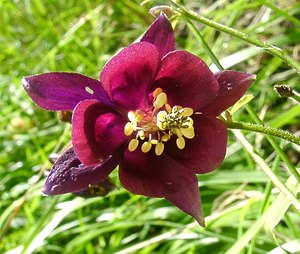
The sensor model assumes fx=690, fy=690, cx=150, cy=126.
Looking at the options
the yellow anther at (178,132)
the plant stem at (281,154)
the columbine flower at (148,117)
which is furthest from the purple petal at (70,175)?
the plant stem at (281,154)

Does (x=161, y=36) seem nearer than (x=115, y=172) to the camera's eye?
Yes

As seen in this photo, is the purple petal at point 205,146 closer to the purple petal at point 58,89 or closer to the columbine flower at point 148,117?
the columbine flower at point 148,117

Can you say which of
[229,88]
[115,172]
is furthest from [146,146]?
[115,172]

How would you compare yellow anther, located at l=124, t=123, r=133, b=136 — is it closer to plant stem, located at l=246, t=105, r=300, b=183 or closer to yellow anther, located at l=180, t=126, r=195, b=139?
yellow anther, located at l=180, t=126, r=195, b=139

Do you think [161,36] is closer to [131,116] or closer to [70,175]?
[131,116]

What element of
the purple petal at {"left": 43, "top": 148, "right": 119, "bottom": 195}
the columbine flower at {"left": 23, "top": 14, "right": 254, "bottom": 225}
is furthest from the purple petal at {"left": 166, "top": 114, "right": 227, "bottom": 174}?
the purple petal at {"left": 43, "top": 148, "right": 119, "bottom": 195}
